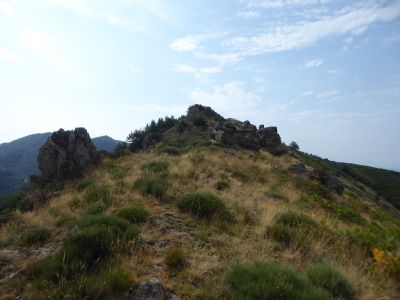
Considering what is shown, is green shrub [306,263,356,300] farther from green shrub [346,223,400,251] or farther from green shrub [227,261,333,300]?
green shrub [346,223,400,251]

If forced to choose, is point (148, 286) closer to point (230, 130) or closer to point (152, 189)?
point (152, 189)

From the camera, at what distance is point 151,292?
17.8 feet

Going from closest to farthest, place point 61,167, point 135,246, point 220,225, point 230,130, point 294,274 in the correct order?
1. point 294,274
2. point 135,246
3. point 220,225
4. point 61,167
5. point 230,130

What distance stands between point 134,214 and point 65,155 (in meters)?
9.85

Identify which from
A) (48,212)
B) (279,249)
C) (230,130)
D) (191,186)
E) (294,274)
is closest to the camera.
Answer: (294,274)

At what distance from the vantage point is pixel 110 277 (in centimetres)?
564

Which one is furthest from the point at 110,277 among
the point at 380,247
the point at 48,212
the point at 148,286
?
the point at 380,247

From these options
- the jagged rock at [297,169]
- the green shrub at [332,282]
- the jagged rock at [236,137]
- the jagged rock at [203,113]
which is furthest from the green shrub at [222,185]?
the jagged rock at [203,113]

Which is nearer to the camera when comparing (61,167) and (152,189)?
(152,189)

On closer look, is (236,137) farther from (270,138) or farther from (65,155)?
(65,155)

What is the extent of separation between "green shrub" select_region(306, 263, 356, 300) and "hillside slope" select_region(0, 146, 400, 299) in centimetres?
2

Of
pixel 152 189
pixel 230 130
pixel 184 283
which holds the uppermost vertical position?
pixel 230 130

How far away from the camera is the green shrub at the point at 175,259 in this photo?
21.5ft

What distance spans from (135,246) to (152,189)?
486cm
